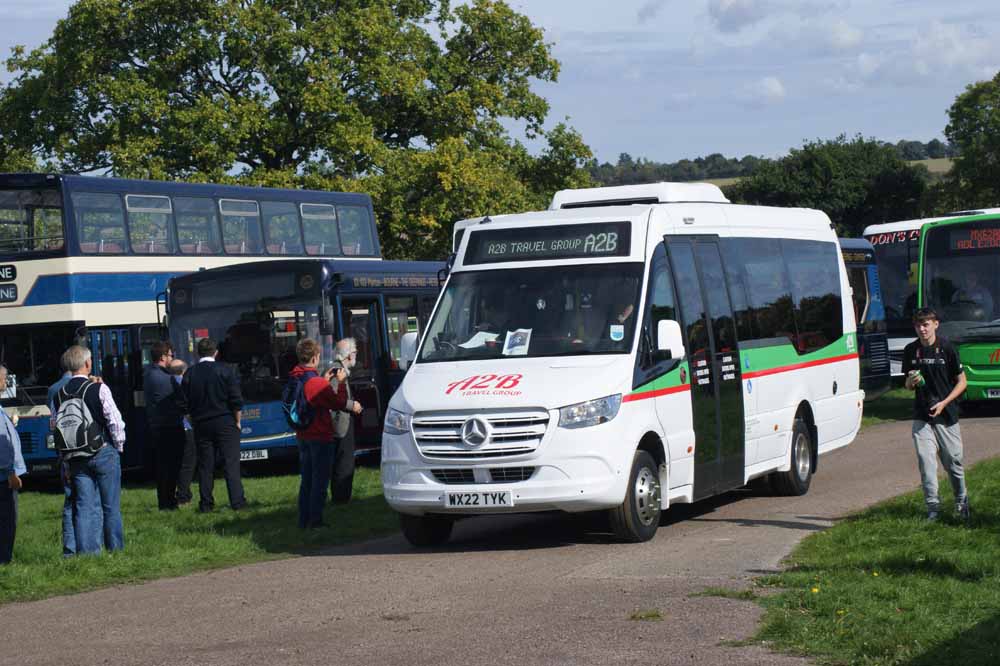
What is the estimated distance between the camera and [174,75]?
1596 inches

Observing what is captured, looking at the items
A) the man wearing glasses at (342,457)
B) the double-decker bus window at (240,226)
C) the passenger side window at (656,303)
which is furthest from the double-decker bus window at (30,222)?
the passenger side window at (656,303)

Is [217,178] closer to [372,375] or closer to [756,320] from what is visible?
[372,375]

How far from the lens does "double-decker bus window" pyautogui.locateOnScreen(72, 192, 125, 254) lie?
74.2ft

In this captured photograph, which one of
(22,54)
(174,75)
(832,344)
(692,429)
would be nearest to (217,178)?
(174,75)

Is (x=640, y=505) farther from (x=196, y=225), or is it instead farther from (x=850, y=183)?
(x=850, y=183)

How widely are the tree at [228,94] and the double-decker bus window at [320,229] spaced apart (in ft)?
36.8

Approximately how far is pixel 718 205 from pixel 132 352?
11202 mm

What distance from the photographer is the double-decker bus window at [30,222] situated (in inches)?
882

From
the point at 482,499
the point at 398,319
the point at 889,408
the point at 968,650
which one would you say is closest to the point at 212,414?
the point at 482,499

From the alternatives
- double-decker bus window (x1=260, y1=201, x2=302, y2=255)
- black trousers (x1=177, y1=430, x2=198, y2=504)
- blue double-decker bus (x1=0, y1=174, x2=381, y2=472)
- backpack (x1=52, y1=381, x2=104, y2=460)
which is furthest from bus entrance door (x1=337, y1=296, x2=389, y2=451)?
backpack (x1=52, y1=381, x2=104, y2=460)

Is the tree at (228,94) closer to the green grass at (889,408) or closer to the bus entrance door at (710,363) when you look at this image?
the green grass at (889,408)

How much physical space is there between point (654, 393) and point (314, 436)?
11.1 feet

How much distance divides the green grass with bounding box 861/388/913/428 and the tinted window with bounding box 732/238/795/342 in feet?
32.1

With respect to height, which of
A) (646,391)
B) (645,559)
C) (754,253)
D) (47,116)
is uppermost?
(47,116)
